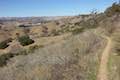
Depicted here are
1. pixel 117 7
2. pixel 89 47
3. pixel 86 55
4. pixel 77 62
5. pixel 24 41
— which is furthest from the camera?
pixel 117 7

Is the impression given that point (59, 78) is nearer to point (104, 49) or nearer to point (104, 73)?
point (104, 73)

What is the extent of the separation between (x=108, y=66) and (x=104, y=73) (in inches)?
58.5

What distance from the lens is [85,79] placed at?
1188 cm

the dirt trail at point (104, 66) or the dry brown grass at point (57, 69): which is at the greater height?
the dry brown grass at point (57, 69)

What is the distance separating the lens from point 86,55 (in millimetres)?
15961

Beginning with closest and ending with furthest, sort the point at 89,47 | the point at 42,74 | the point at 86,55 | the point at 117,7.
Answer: the point at 42,74 → the point at 86,55 → the point at 89,47 → the point at 117,7

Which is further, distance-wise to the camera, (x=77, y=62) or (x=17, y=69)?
(x=77, y=62)

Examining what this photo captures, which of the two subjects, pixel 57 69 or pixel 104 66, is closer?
pixel 57 69

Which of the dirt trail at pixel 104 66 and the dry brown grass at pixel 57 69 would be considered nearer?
the dry brown grass at pixel 57 69

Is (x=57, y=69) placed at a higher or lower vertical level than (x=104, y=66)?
higher

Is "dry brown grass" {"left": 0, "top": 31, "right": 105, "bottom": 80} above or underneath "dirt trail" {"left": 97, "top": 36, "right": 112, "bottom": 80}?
above

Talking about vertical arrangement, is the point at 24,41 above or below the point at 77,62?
below

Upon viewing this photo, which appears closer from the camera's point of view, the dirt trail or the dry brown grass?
the dry brown grass

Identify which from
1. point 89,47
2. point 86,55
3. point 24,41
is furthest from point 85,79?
point 24,41
